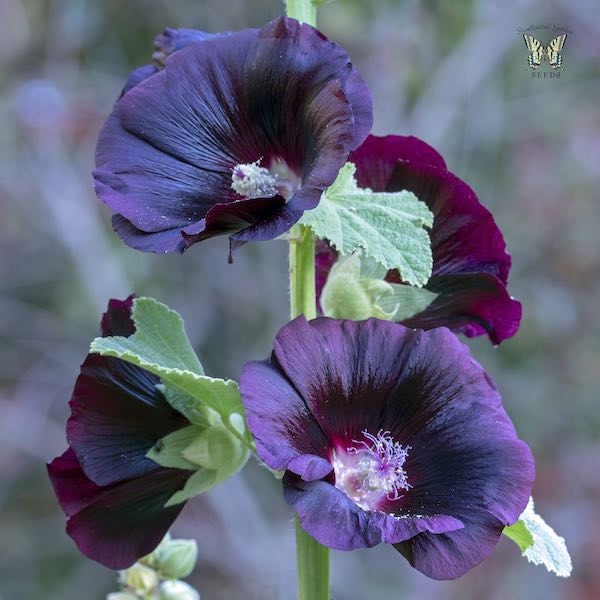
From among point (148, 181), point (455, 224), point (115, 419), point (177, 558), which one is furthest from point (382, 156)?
point (177, 558)

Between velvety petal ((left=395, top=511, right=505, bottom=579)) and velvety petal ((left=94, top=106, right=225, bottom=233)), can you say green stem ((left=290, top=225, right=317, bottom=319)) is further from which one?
velvety petal ((left=395, top=511, right=505, bottom=579))

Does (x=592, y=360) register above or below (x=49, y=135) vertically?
below

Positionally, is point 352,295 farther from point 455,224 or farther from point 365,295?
point 455,224

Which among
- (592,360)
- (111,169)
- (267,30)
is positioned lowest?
(592,360)

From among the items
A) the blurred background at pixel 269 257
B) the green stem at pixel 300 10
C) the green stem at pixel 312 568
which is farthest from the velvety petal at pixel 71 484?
the blurred background at pixel 269 257

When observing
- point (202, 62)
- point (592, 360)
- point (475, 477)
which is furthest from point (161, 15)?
point (475, 477)

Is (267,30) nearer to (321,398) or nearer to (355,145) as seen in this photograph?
(355,145)
